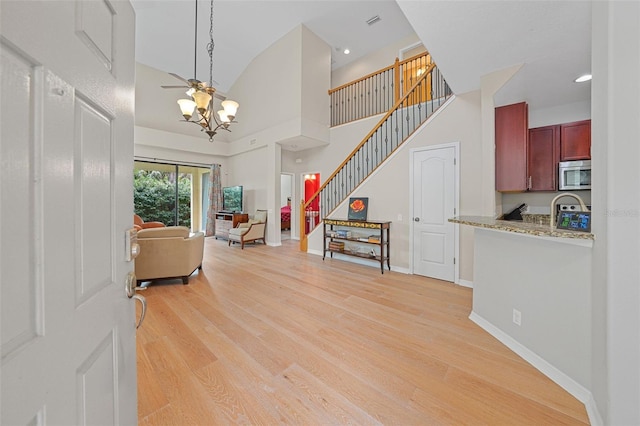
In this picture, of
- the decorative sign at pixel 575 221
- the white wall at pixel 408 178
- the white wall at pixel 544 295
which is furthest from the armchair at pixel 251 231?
the decorative sign at pixel 575 221

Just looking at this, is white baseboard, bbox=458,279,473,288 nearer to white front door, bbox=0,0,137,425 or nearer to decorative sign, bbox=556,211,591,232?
decorative sign, bbox=556,211,591,232

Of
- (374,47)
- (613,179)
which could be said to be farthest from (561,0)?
(374,47)

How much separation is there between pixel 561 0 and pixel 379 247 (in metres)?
3.74

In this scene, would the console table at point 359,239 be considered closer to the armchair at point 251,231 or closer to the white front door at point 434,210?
the white front door at point 434,210

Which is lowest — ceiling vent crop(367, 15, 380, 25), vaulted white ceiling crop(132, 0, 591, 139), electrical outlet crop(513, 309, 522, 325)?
electrical outlet crop(513, 309, 522, 325)

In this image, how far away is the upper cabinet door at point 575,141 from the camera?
10.7 feet

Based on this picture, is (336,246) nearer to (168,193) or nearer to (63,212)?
(63,212)

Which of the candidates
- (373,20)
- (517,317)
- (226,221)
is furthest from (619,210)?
(226,221)

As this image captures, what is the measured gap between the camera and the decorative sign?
1664mm

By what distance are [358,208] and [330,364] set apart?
327 centimetres

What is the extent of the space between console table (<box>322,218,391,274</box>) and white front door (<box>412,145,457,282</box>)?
1.75ft

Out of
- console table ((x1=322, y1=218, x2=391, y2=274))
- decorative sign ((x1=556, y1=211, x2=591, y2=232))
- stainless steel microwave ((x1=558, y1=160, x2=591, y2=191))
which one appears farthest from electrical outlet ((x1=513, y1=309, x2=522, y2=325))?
stainless steel microwave ((x1=558, y1=160, x2=591, y2=191))

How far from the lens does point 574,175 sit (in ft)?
10.8

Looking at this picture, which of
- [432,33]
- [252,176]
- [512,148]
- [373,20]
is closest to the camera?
[432,33]
